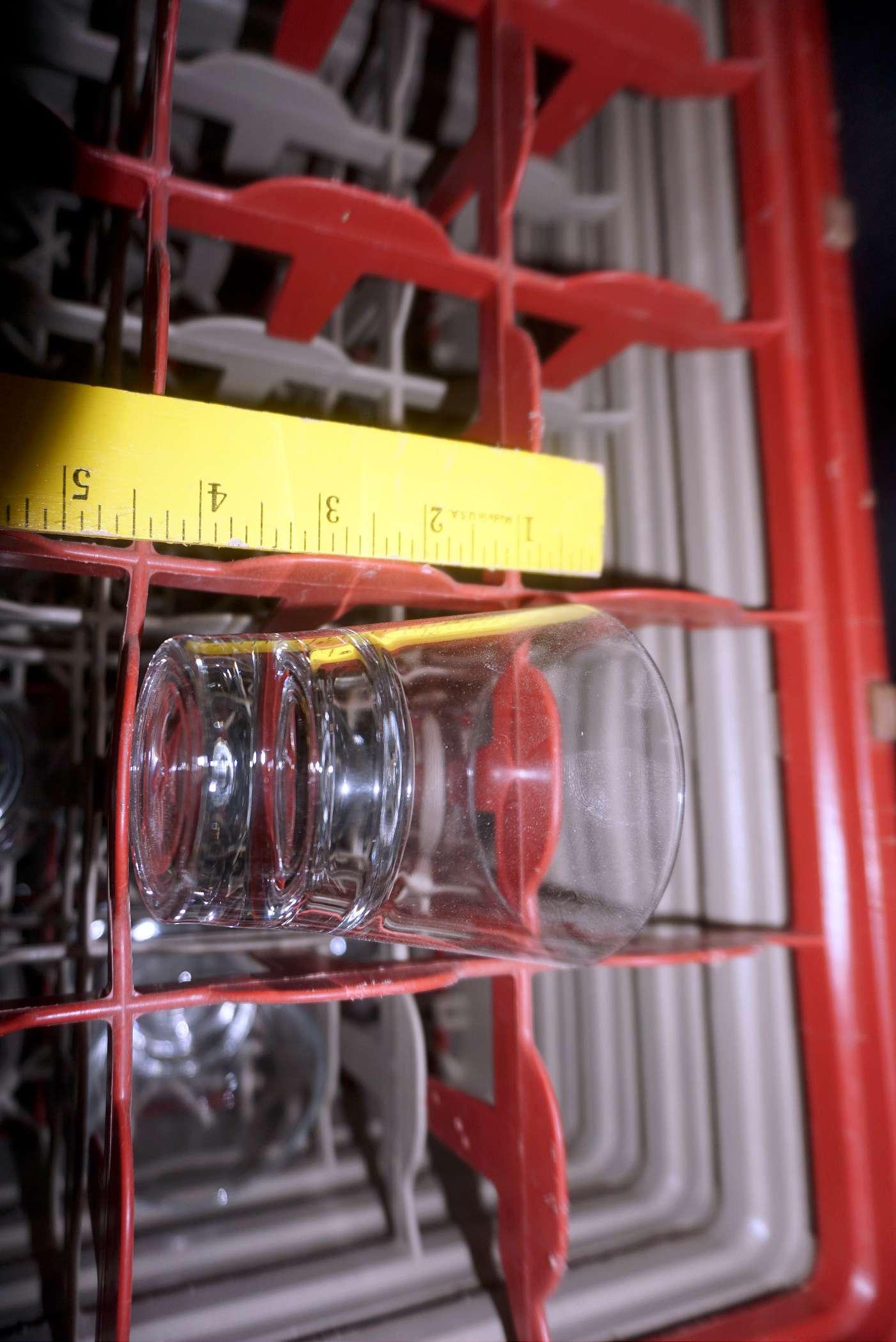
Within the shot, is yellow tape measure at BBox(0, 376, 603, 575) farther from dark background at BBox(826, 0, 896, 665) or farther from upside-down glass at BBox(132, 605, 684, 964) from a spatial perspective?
dark background at BBox(826, 0, 896, 665)

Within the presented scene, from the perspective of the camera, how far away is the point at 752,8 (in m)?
0.71

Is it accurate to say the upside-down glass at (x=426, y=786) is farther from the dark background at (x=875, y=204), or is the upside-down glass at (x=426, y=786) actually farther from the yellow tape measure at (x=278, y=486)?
the dark background at (x=875, y=204)

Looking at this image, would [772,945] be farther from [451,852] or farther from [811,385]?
[811,385]

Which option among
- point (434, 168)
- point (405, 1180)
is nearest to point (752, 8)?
point (434, 168)

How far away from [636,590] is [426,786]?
0.19 metres

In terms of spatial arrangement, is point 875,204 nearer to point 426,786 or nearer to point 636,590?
point 636,590

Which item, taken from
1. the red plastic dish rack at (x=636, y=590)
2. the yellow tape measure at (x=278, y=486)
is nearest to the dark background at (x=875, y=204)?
the red plastic dish rack at (x=636, y=590)

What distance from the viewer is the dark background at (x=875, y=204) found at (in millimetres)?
683

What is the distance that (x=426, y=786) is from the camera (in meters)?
0.57

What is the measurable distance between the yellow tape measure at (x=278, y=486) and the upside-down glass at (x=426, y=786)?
0.07 meters

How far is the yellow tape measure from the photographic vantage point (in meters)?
0.49

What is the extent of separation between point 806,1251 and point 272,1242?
0.39 m

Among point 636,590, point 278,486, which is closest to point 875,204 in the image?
point 636,590

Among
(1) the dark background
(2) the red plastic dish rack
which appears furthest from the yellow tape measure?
→ (1) the dark background
